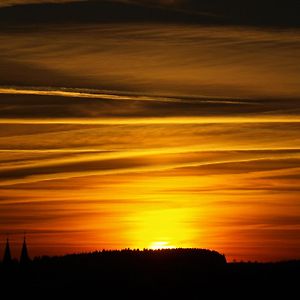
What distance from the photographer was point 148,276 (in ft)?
603

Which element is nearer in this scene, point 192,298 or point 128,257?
point 192,298

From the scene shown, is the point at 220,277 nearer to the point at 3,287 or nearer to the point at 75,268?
the point at 75,268

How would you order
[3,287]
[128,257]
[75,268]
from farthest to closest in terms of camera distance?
[128,257]
[75,268]
[3,287]

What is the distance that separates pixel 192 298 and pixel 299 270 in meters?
16.2

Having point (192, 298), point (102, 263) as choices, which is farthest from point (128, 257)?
point (192, 298)

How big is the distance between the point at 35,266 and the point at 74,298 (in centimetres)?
1061

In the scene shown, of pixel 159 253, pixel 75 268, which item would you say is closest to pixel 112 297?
pixel 75 268

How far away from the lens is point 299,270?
582 ft

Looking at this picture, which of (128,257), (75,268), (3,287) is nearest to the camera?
(3,287)

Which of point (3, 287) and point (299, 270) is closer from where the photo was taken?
point (3, 287)

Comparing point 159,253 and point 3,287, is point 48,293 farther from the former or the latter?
point 159,253

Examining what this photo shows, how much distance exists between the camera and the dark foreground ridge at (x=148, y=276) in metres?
170

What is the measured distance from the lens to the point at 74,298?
169625mm

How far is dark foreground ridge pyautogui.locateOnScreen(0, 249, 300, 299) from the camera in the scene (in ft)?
559
